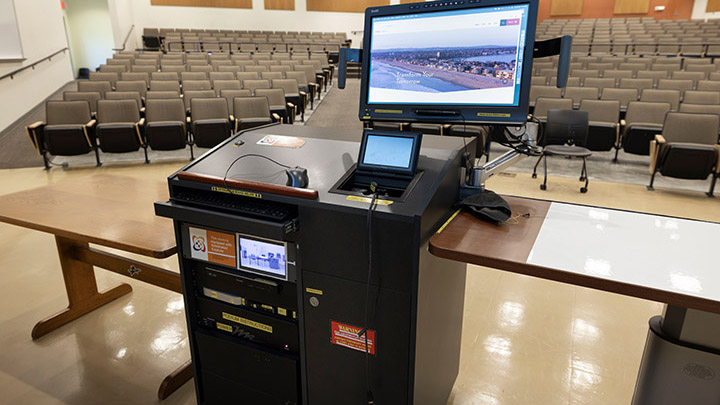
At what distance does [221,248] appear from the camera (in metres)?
1.53

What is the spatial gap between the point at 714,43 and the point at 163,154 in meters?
11.5

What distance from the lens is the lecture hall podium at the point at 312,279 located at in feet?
4.24

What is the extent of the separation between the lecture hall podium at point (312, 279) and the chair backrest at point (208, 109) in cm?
416

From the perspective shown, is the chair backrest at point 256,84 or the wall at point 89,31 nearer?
the chair backrest at point 256,84

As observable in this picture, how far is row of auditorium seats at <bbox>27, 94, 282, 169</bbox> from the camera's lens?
502 centimetres

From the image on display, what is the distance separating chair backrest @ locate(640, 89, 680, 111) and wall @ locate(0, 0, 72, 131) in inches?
360

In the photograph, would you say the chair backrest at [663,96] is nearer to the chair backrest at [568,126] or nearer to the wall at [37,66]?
the chair backrest at [568,126]

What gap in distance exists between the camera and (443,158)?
1.43 metres

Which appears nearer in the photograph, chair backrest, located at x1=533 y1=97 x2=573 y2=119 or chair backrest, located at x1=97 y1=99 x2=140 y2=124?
chair backrest, located at x1=97 y1=99 x2=140 y2=124

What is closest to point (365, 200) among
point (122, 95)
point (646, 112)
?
point (646, 112)

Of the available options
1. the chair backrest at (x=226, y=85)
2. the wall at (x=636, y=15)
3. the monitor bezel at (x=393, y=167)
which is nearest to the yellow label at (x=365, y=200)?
the monitor bezel at (x=393, y=167)

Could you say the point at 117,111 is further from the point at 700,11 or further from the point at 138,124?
the point at 700,11

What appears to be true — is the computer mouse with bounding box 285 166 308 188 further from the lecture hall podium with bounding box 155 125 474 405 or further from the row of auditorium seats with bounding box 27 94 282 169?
the row of auditorium seats with bounding box 27 94 282 169

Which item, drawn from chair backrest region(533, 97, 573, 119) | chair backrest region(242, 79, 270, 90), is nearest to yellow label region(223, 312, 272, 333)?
chair backrest region(533, 97, 573, 119)
